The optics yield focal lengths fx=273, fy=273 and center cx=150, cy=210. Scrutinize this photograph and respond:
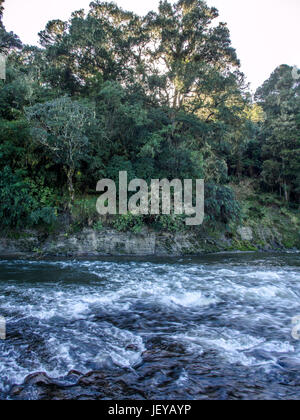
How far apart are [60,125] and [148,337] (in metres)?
10.1

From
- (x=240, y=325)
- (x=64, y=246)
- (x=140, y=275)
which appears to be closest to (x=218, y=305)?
(x=240, y=325)

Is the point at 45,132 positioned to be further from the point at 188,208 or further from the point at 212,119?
the point at 212,119

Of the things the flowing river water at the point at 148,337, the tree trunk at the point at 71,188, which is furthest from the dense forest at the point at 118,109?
the flowing river water at the point at 148,337

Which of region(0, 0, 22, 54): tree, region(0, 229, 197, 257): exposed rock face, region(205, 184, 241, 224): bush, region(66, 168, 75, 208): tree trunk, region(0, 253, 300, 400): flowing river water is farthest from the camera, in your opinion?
region(0, 0, 22, 54): tree

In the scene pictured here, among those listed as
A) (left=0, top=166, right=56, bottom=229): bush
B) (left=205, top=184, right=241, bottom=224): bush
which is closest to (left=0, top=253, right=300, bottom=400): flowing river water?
(left=0, top=166, right=56, bottom=229): bush

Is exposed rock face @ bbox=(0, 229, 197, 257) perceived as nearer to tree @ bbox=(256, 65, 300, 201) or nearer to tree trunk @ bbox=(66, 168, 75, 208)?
tree trunk @ bbox=(66, 168, 75, 208)

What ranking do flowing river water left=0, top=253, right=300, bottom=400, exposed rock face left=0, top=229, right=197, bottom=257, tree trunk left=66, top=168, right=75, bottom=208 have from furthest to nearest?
tree trunk left=66, top=168, right=75, bottom=208, exposed rock face left=0, top=229, right=197, bottom=257, flowing river water left=0, top=253, right=300, bottom=400

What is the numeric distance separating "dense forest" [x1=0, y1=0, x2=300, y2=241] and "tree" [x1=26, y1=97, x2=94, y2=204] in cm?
5

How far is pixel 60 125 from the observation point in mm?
11680

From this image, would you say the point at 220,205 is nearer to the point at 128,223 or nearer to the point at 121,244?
the point at 128,223

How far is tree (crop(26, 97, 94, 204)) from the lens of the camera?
11.7 m

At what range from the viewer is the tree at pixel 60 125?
1168cm

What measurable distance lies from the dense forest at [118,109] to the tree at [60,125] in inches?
2.0

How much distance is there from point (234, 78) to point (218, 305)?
15.1 m
